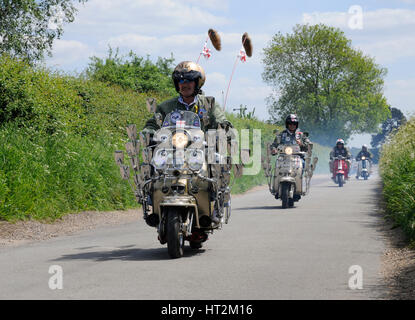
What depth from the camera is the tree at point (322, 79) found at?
2709 inches

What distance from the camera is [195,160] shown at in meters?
9.11

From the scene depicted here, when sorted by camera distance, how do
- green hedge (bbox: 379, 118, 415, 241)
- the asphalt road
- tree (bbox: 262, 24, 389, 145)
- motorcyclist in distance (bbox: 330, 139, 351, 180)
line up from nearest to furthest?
the asphalt road → green hedge (bbox: 379, 118, 415, 241) → motorcyclist in distance (bbox: 330, 139, 351, 180) → tree (bbox: 262, 24, 389, 145)

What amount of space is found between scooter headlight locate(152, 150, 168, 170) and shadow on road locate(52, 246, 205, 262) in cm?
123

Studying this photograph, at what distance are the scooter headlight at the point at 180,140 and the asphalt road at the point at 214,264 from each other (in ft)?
4.94

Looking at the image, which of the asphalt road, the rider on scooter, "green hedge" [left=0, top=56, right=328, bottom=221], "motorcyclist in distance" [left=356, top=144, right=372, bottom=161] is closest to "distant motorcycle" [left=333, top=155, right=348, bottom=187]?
"motorcyclist in distance" [left=356, top=144, right=372, bottom=161]

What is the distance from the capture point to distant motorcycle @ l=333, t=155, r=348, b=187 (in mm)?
32125

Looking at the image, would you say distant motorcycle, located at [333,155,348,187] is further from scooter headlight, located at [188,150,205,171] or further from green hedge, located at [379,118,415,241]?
scooter headlight, located at [188,150,205,171]

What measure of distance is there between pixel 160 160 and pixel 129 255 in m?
1.49

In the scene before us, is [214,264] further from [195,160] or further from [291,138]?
[291,138]

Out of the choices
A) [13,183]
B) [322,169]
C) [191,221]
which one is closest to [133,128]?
[191,221]

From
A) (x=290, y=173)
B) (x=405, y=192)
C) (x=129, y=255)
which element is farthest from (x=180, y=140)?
(x=290, y=173)

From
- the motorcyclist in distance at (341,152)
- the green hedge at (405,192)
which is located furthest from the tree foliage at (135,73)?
the green hedge at (405,192)

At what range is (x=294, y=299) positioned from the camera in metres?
6.47

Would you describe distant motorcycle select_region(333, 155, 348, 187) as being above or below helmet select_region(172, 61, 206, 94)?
below
